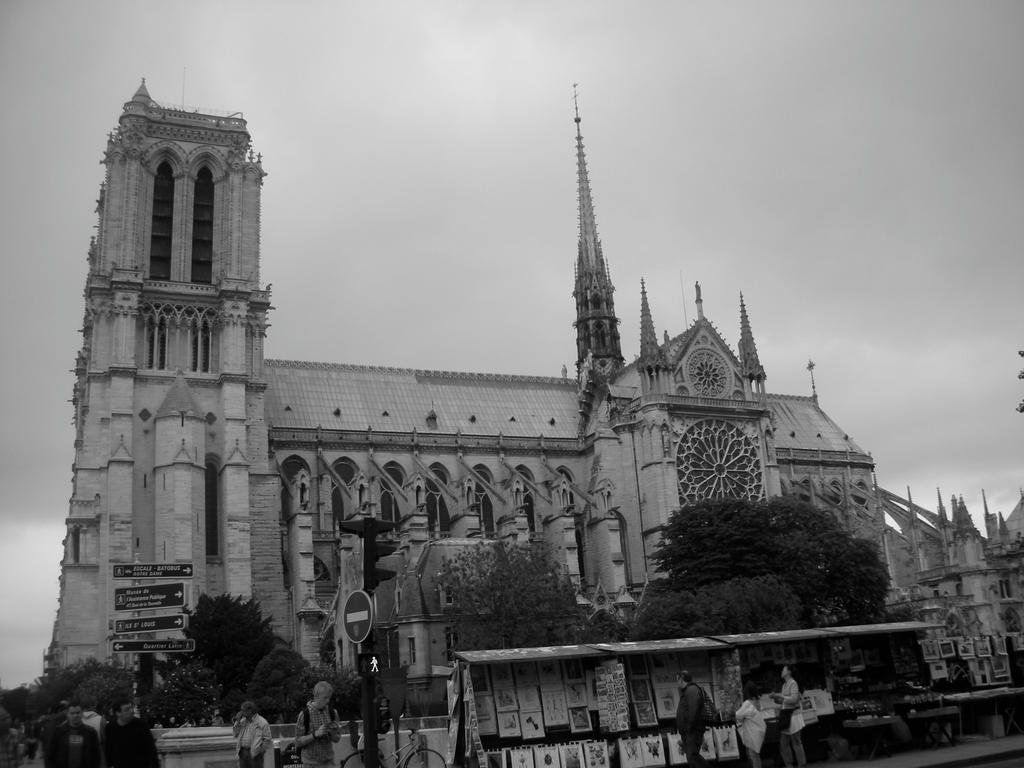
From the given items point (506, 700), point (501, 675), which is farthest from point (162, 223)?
point (506, 700)

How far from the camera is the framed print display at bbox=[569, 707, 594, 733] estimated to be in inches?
764

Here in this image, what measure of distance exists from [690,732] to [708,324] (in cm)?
5597

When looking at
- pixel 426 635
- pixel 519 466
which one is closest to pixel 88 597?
pixel 426 635

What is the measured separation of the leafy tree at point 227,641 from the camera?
44594 millimetres

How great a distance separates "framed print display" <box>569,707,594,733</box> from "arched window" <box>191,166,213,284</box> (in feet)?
154

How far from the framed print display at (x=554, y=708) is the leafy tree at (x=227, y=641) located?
1085 inches

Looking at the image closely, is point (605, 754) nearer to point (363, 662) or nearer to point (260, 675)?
point (363, 662)

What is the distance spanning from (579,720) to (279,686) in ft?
83.9

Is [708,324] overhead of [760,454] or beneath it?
overhead

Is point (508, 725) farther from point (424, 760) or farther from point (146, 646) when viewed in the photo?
point (146, 646)

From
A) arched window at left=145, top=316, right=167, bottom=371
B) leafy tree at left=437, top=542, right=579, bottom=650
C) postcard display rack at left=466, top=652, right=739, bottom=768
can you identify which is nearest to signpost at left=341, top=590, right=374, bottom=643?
postcard display rack at left=466, top=652, right=739, bottom=768

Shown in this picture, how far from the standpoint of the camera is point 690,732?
56.9 feet

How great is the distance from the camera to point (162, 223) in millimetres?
61719

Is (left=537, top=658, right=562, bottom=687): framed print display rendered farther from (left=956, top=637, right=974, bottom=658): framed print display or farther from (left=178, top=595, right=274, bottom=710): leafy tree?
(left=178, top=595, right=274, bottom=710): leafy tree
